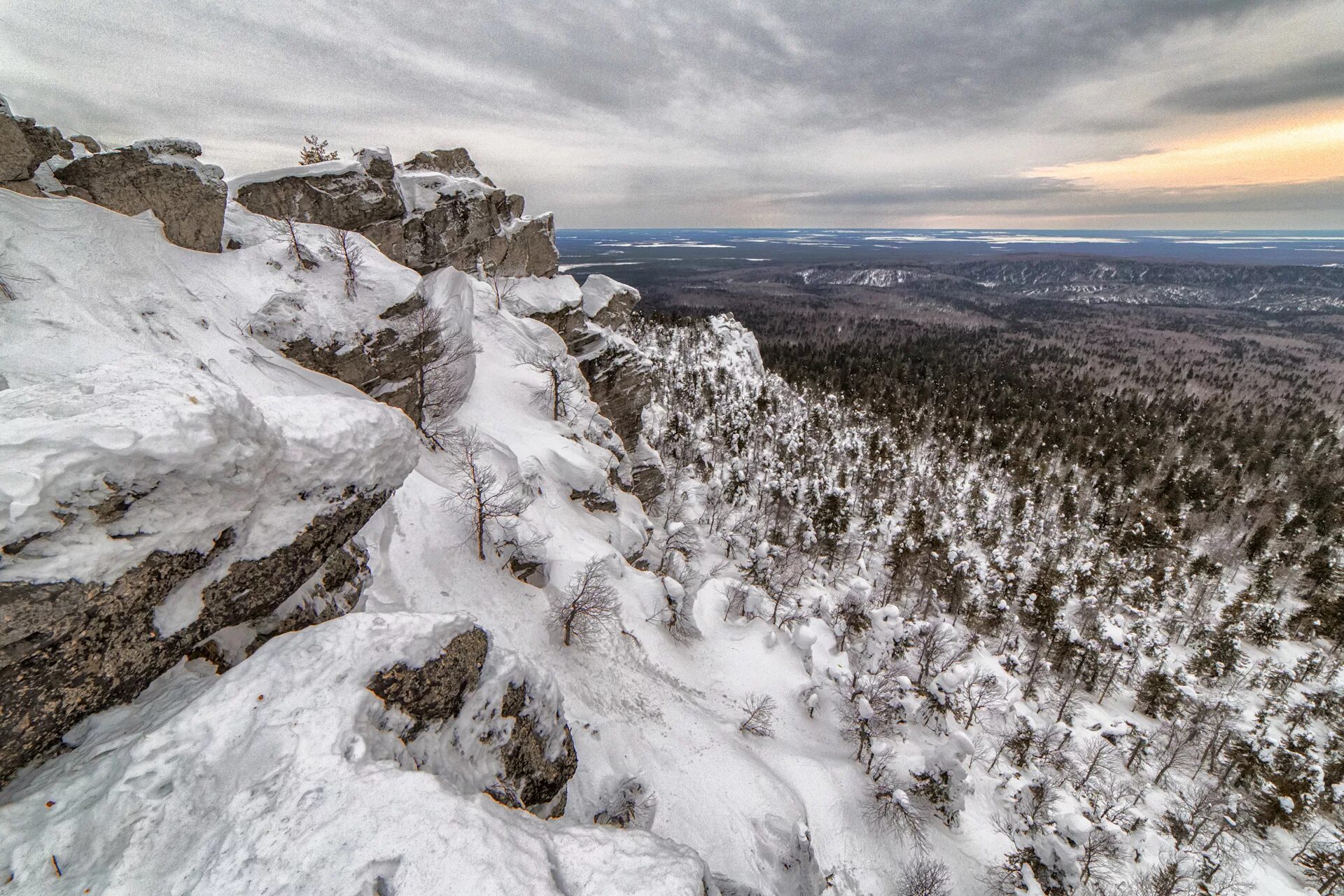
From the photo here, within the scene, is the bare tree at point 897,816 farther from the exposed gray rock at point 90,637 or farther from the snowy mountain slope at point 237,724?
the exposed gray rock at point 90,637

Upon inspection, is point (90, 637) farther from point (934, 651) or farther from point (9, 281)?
point (934, 651)

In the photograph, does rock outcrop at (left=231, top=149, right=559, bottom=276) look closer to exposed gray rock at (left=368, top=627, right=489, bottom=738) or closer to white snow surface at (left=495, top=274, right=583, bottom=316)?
white snow surface at (left=495, top=274, right=583, bottom=316)

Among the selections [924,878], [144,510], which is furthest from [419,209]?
[924,878]

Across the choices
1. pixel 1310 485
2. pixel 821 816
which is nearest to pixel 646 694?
pixel 821 816

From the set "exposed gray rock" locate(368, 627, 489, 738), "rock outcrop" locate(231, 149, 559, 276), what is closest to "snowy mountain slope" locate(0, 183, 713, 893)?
"exposed gray rock" locate(368, 627, 489, 738)

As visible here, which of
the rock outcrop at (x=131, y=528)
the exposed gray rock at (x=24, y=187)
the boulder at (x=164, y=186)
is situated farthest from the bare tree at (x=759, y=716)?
the exposed gray rock at (x=24, y=187)

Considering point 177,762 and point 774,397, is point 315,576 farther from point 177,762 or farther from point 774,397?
point 774,397
